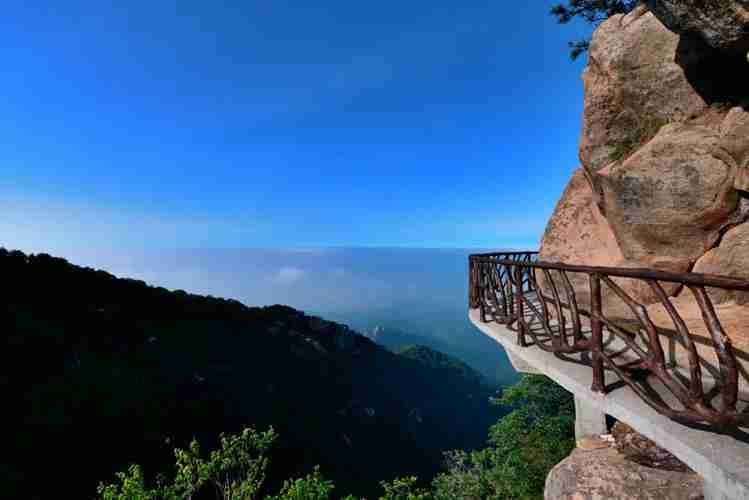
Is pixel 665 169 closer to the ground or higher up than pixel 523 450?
higher up

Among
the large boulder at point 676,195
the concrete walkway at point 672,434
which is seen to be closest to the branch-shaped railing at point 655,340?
the concrete walkway at point 672,434

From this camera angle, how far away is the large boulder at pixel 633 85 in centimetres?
631

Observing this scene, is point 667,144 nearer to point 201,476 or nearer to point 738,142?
point 738,142

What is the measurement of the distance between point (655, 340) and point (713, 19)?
16.0ft

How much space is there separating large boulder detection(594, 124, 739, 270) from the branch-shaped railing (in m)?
0.75

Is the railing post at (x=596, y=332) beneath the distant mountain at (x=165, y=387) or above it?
above

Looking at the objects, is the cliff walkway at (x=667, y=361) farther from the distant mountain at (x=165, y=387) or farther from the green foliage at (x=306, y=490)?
the distant mountain at (x=165, y=387)

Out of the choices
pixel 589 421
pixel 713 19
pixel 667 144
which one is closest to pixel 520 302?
pixel 667 144

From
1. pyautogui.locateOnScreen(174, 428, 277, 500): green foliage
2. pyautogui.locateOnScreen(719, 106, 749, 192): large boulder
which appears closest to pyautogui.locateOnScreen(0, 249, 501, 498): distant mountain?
pyautogui.locateOnScreen(174, 428, 277, 500): green foliage

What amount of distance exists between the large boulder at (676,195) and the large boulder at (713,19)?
1.28 metres

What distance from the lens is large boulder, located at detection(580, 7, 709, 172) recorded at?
20.7 ft

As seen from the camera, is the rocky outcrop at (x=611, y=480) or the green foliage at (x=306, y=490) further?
the green foliage at (x=306, y=490)

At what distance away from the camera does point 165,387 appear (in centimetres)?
4356

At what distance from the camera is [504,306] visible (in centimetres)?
679
